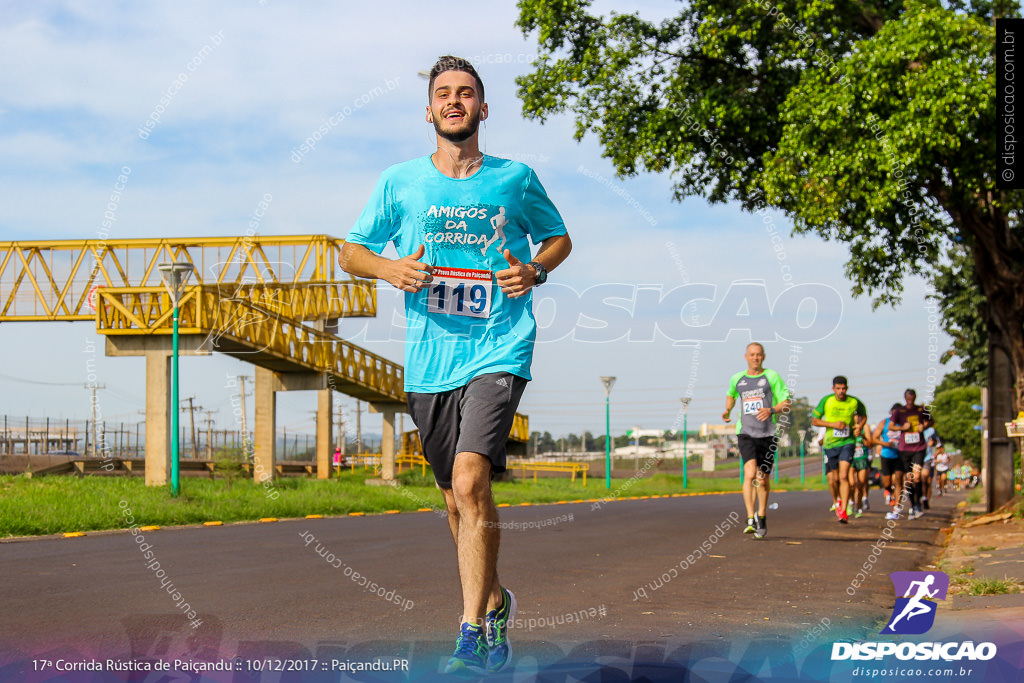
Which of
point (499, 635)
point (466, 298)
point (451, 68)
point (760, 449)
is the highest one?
point (451, 68)

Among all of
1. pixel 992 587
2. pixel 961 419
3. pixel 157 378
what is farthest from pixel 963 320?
pixel 992 587

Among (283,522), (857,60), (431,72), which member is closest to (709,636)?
(431,72)

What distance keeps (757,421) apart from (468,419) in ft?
27.2

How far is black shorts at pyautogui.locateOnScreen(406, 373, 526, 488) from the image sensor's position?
402 centimetres

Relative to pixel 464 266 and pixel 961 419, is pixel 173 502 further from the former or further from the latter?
pixel 961 419

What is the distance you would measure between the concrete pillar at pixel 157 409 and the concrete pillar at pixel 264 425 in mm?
2818

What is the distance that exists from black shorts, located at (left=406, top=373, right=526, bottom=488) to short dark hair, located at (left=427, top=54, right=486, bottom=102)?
1111mm

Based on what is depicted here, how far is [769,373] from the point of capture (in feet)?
39.2

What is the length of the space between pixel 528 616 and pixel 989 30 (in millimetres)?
9735

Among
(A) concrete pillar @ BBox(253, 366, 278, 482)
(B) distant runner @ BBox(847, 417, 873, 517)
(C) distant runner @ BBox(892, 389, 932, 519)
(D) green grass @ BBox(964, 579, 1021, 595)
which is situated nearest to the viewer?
(D) green grass @ BBox(964, 579, 1021, 595)

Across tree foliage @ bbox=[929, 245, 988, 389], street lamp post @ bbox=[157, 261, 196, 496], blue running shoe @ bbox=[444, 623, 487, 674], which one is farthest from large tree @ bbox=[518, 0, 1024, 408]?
tree foliage @ bbox=[929, 245, 988, 389]

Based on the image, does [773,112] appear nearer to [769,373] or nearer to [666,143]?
[666,143]

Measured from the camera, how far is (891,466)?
693 inches

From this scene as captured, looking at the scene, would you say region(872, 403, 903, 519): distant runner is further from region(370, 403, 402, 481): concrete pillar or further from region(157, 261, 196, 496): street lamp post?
region(370, 403, 402, 481): concrete pillar
